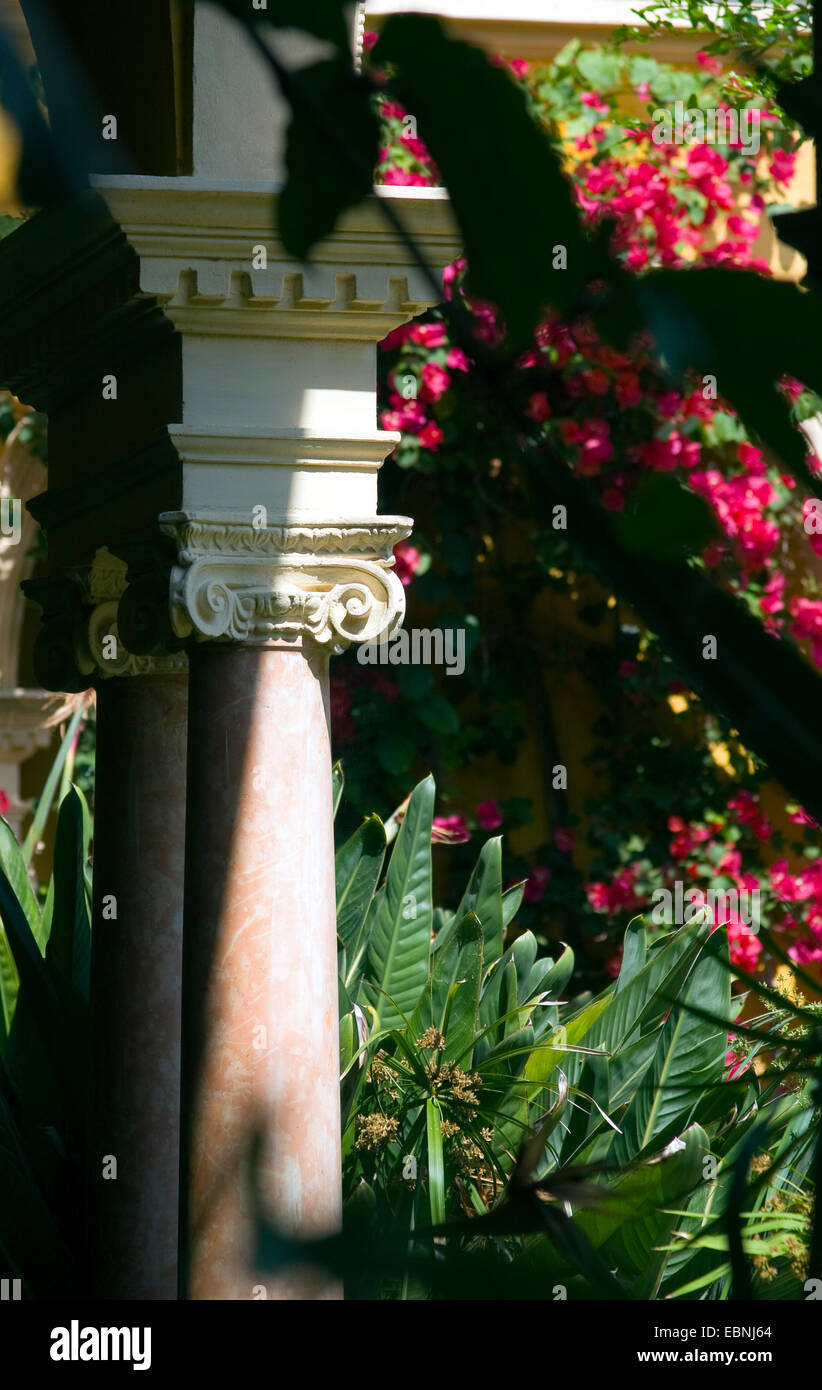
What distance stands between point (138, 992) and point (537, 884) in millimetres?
3128

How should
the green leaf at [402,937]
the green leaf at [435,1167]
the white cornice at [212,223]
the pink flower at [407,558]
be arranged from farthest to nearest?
the pink flower at [407,558], the green leaf at [402,937], the green leaf at [435,1167], the white cornice at [212,223]

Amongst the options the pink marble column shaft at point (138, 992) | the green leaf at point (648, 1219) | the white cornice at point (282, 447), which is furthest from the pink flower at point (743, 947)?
the white cornice at point (282, 447)

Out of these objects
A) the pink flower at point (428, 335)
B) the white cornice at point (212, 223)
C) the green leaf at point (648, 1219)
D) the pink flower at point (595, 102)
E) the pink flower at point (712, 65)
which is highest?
the pink flower at point (712, 65)

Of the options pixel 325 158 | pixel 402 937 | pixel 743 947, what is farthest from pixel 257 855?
pixel 743 947

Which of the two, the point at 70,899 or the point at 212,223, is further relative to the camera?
the point at 70,899

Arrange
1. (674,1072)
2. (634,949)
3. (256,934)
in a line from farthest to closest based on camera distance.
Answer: (634,949)
(674,1072)
(256,934)

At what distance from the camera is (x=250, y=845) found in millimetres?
2439

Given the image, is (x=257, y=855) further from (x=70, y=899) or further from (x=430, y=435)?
(x=430, y=435)

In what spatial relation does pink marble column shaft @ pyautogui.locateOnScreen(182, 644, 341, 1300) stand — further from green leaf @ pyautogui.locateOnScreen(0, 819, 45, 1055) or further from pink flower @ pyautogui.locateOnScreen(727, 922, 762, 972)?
pink flower @ pyautogui.locateOnScreen(727, 922, 762, 972)

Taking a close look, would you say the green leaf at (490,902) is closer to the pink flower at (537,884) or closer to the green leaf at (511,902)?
the green leaf at (511,902)

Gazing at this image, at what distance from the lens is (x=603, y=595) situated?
6457mm

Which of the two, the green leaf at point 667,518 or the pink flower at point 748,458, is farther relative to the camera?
the pink flower at point 748,458

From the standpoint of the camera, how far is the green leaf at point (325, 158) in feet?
1.51
